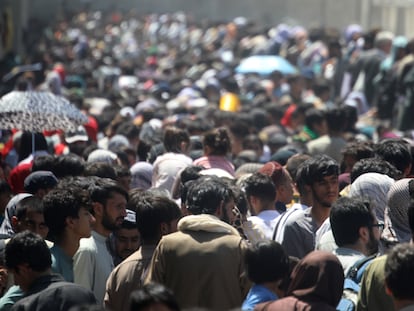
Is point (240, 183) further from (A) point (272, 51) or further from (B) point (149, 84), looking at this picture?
(A) point (272, 51)

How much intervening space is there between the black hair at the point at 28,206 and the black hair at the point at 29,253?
5.65ft

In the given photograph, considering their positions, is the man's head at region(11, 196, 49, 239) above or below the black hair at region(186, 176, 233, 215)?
below

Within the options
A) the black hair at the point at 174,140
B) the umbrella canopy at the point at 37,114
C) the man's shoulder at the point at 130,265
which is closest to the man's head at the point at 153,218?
the man's shoulder at the point at 130,265

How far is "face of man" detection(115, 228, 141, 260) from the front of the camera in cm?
872

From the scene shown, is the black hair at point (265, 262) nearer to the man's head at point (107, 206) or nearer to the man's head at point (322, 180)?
the man's head at point (107, 206)

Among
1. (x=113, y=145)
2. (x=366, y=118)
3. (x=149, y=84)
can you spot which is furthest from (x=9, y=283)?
(x=149, y=84)

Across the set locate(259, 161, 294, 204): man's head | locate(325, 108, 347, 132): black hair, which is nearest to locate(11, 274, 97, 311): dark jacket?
locate(259, 161, 294, 204): man's head

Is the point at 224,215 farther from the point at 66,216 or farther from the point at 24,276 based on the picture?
the point at 24,276

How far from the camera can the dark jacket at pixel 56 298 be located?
6.69 metres

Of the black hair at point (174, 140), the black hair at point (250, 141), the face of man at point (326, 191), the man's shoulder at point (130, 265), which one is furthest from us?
the black hair at point (250, 141)

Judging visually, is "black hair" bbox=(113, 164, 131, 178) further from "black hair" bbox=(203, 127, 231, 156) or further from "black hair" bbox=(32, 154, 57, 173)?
"black hair" bbox=(203, 127, 231, 156)

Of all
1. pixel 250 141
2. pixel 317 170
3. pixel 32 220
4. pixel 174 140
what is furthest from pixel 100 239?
pixel 250 141

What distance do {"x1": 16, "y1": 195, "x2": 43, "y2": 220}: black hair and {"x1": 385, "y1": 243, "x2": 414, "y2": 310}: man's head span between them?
3.16m

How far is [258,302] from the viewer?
270 inches
